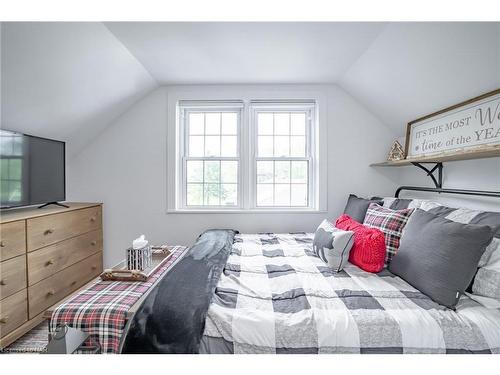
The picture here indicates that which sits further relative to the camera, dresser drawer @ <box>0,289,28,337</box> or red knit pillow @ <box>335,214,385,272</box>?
dresser drawer @ <box>0,289,28,337</box>

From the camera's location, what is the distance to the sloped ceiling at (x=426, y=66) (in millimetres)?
1362

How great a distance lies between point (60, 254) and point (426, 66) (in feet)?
10.5

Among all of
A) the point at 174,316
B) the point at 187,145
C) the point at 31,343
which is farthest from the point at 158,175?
the point at 174,316

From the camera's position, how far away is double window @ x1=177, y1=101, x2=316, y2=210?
272cm

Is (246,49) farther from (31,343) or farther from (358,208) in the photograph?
(31,343)

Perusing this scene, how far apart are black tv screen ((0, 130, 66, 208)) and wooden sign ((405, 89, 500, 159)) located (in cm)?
309

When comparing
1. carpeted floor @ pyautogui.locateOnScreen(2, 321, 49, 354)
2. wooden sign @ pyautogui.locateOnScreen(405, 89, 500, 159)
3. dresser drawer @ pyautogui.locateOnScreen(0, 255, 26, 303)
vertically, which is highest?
wooden sign @ pyautogui.locateOnScreen(405, 89, 500, 159)

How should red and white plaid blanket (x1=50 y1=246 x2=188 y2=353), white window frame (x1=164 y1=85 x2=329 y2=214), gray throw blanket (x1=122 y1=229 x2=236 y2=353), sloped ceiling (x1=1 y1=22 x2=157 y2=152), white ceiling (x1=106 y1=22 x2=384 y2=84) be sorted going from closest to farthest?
1. gray throw blanket (x1=122 y1=229 x2=236 y2=353)
2. red and white plaid blanket (x1=50 y1=246 x2=188 y2=353)
3. sloped ceiling (x1=1 y1=22 x2=157 y2=152)
4. white ceiling (x1=106 y1=22 x2=384 y2=84)
5. white window frame (x1=164 y1=85 x2=329 y2=214)

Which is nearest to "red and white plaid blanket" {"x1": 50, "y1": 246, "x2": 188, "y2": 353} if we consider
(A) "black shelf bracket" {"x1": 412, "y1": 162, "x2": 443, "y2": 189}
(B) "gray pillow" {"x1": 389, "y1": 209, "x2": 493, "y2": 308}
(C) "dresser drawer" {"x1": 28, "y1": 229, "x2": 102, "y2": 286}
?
(C) "dresser drawer" {"x1": 28, "y1": 229, "x2": 102, "y2": 286}

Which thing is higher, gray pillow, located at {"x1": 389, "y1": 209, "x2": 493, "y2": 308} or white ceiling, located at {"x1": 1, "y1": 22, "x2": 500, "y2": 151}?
white ceiling, located at {"x1": 1, "y1": 22, "x2": 500, "y2": 151}

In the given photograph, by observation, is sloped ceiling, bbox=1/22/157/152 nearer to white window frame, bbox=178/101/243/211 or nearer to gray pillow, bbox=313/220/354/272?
white window frame, bbox=178/101/243/211

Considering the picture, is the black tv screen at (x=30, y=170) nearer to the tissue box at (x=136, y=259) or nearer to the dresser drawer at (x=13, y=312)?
the dresser drawer at (x=13, y=312)

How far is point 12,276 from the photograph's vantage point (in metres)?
1.56

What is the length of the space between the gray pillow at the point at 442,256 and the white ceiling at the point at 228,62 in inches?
40.8
